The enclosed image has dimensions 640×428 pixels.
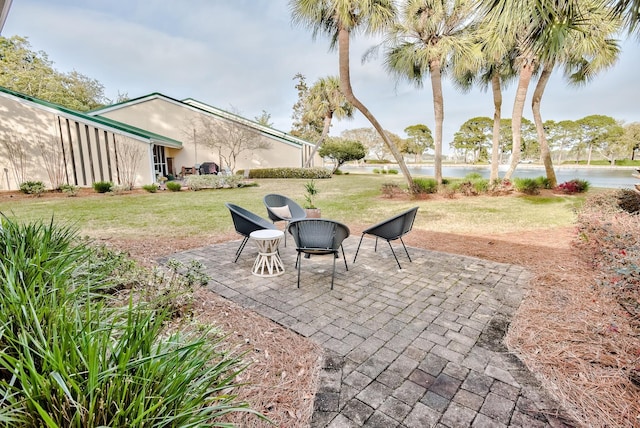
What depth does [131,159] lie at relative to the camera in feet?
46.9

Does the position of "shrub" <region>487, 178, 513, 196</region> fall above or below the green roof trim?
below

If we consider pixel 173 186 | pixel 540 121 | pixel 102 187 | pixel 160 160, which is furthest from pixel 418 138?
pixel 102 187

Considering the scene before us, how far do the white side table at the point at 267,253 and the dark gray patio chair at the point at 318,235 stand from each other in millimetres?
350

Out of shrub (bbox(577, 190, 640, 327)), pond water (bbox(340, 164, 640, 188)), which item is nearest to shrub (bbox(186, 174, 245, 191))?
pond water (bbox(340, 164, 640, 188))

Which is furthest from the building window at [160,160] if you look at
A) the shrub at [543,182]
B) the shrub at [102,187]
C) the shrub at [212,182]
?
the shrub at [543,182]

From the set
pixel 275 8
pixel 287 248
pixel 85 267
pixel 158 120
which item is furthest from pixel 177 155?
pixel 85 267

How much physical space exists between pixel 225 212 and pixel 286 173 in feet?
43.4

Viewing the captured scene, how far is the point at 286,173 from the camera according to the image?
21.5m

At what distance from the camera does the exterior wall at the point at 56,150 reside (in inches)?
487

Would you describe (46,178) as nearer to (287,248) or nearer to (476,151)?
(287,248)

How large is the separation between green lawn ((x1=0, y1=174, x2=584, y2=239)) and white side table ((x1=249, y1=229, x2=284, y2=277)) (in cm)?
279

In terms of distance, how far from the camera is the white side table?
378 centimetres

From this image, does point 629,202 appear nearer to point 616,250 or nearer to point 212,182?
point 616,250

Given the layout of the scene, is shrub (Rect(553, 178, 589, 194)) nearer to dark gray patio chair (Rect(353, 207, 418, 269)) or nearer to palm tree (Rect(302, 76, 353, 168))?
dark gray patio chair (Rect(353, 207, 418, 269))
